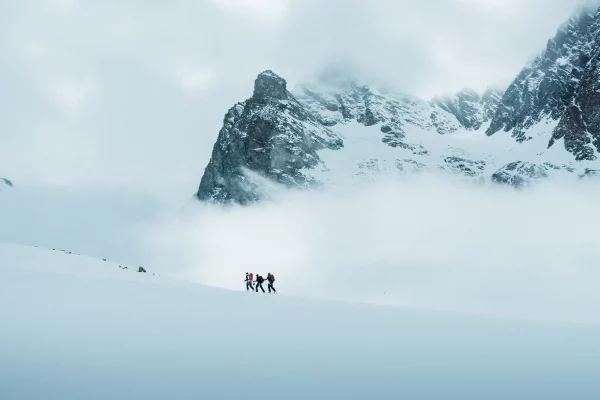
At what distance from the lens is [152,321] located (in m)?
13.9

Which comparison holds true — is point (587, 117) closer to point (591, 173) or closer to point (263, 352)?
point (591, 173)

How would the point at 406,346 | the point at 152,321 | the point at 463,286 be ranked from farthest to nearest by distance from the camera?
the point at 463,286, the point at 152,321, the point at 406,346

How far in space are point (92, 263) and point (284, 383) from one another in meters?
22.6

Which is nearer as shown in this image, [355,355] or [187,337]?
[355,355]

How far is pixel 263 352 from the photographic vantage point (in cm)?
1108

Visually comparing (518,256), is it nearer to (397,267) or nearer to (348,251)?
(397,267)

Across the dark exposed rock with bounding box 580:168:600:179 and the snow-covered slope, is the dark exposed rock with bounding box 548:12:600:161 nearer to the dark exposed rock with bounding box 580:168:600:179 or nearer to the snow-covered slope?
the dark exposed rock with bounding box 580:168:600:179

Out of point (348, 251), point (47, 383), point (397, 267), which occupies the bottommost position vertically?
point (47, 383)

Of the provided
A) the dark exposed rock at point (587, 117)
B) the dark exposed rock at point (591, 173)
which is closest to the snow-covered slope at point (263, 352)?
the dark exposed rock at point (591, 173)

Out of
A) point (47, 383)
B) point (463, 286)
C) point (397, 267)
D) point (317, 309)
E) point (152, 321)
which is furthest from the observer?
point (397, 267)

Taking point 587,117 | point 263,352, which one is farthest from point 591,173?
point 263,352

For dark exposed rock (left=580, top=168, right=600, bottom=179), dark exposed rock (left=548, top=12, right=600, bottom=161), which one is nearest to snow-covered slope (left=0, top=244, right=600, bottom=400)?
dark exposed rock (left=580, top=168, right=600, bottom=179)

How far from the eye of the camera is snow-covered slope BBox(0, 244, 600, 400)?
8547mm

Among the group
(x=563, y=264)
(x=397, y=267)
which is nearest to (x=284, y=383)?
(x=397, y=267)
